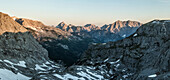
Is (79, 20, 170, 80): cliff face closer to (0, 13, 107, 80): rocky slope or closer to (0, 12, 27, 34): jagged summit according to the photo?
(0, 13, 107, 80): rocky slope

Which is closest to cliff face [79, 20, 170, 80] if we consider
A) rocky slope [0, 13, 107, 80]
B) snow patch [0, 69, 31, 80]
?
rocky slope [0, 13, 107, 80]

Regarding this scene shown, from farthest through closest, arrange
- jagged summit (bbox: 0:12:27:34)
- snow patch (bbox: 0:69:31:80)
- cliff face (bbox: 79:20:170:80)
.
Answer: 1. jagged summit (bbox: 0:12:27:34)
2. cliff face (bbox: 79:20:170:80)
3. snow patch (bbox: 0:69:31:80)

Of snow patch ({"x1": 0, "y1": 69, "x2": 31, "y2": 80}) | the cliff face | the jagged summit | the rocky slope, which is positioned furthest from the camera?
the jagged summit

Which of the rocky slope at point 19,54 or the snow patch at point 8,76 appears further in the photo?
the rocky slope at point 19,54

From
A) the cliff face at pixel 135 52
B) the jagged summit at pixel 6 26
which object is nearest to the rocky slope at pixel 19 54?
the jagged summit at pixel 6 26

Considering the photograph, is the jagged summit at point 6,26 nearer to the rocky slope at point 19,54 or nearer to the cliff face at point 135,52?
the rocky slope at point 19,54

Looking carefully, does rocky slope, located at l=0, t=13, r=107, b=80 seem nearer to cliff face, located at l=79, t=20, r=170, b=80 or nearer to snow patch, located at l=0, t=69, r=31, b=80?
snow patch, located at l=0, t=69, r=31, b=80

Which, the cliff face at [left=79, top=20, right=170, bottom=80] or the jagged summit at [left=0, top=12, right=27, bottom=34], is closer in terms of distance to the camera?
the cliff face at [left=79, top=20, right=170, bottom=80]

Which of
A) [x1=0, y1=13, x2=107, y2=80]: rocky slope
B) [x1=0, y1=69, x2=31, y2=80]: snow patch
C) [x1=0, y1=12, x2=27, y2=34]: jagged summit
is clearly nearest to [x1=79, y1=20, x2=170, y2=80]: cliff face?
[x1=0, y1=13, x2=107, y2=80]: rocky slope

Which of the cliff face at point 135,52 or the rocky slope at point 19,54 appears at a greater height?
the rocky slope at point 19,54

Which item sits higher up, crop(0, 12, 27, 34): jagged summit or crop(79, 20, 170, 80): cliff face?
crop(0, 12, 27, 34): jagged summit

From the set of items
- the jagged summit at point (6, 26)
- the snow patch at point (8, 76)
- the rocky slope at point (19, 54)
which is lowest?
the snow patch at point (8, 76)

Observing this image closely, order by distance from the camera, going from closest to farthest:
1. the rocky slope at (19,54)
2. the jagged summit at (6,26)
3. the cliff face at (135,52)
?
1. the cliff face at (135,52)
2. the rocky slope at (19,54)
3. the jagged summit at (6,26)

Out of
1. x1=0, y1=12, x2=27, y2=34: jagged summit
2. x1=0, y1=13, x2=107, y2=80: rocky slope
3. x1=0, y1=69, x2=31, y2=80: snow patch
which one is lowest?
x1=0, y1=69, x2=31, y2=80: snow patch
